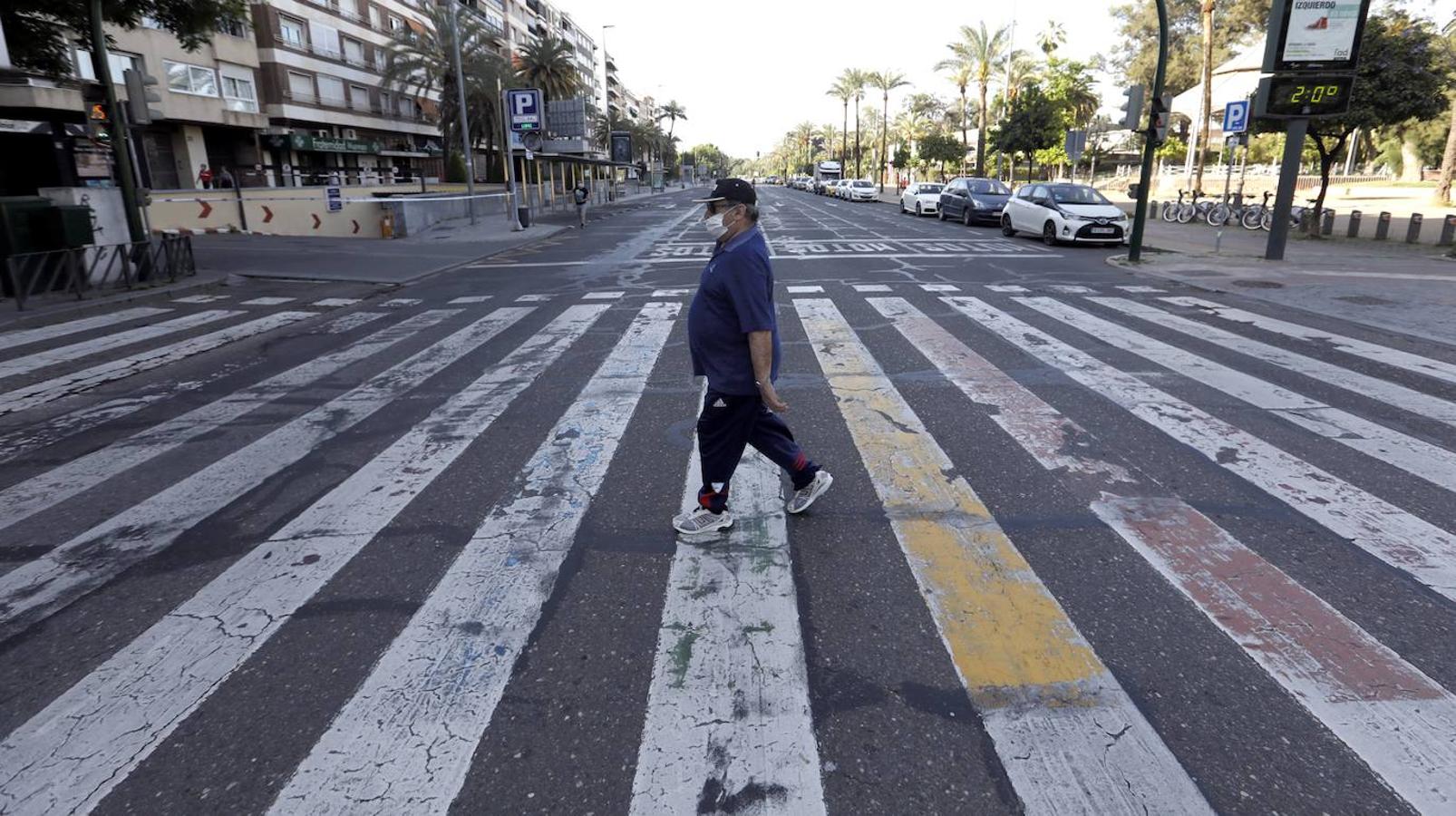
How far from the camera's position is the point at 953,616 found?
3094mm

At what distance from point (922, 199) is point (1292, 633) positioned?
30.2 metres

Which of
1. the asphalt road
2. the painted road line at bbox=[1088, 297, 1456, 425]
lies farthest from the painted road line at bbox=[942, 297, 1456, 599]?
the painted road line at bbox=[1088, 297, 1456, 425]

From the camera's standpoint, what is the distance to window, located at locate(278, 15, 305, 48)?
41062mm

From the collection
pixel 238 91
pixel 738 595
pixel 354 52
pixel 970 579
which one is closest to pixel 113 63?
pixel 238 91

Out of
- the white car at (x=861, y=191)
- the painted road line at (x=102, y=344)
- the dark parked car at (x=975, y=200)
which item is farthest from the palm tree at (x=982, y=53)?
the painted road line at (x=102, y=344)

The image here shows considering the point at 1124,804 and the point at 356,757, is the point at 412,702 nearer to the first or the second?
the point at 356,757

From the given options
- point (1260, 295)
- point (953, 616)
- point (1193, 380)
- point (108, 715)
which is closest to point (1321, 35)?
point (1260, 295)

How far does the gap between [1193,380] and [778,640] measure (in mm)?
5307

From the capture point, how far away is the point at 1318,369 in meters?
6.82

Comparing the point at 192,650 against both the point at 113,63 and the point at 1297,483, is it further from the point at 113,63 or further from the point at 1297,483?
the point at 113,63

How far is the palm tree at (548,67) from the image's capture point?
177ft

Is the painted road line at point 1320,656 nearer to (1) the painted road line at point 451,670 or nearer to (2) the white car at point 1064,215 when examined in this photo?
(1) the painted road line at point 451,670

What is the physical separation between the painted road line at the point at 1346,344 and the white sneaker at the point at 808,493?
Answer: 6.01 m

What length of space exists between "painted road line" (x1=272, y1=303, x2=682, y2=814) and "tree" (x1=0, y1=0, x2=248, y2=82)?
16.2 metres
